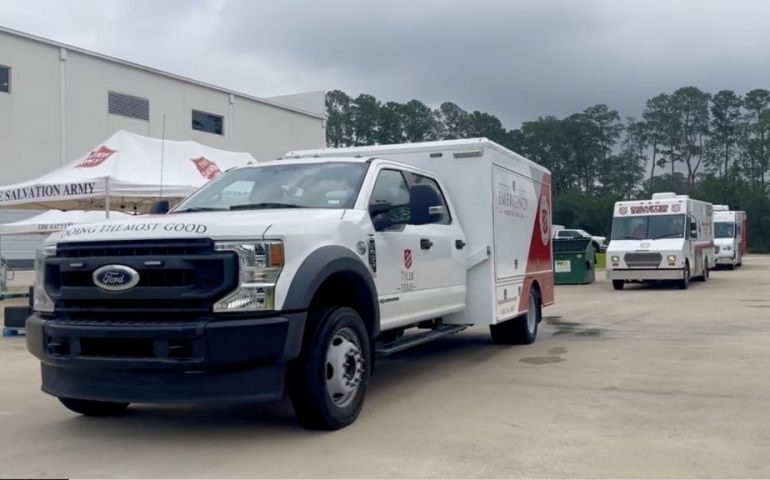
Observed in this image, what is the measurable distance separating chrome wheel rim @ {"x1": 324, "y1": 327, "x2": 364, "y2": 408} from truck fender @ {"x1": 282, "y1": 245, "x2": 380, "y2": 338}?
1.16 ft

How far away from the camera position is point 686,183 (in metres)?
88.6

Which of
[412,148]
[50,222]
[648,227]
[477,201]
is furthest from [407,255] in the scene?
[648,227]

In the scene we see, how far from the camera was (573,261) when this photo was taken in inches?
978

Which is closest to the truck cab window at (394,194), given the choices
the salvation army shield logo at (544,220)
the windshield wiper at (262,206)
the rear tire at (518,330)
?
the windshield wiper at (262,206)

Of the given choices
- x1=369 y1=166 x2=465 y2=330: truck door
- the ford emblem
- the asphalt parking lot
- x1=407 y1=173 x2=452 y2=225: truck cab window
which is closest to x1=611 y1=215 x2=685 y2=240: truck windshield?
the asphalt parking lot

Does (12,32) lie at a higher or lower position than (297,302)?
higher

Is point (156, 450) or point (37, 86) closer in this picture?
point (156, 450)

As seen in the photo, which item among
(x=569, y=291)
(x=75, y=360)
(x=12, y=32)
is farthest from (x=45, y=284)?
(x=12, y=32)

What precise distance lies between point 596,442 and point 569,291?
16929mm

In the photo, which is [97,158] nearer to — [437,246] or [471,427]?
[437,246]

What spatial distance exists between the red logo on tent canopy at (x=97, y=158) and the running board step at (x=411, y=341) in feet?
29.2

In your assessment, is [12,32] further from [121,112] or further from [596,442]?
[596,442]

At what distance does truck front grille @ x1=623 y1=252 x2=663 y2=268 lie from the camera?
2150 centimetres

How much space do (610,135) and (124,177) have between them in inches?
3366
